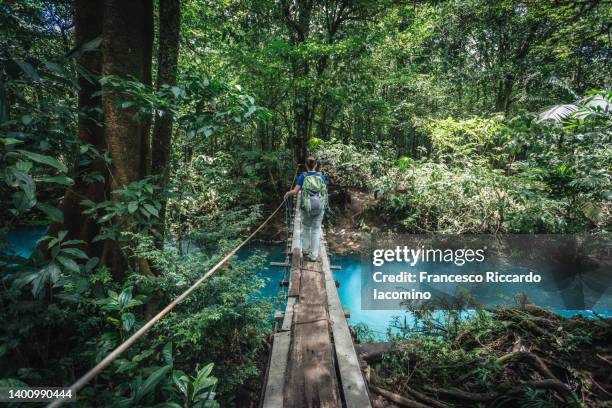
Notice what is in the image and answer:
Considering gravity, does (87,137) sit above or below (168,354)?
above

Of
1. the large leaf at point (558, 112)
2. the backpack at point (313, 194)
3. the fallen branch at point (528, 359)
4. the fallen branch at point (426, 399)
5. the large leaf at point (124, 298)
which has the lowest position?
the fallen branch at point (426, 399)

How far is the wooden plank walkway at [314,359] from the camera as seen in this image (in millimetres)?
1484

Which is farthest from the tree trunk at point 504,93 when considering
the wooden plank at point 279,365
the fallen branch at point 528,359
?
the wooden plank at point 279,365

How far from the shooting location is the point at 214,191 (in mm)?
7848

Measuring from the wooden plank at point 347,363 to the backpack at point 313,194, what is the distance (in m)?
0.95

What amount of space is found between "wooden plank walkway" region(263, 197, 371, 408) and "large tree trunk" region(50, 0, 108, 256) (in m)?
1.76

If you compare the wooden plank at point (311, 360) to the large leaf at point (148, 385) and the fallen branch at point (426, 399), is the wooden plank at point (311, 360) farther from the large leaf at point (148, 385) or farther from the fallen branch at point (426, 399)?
the fallen branch at point (426, 399)

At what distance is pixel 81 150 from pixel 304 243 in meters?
2.44

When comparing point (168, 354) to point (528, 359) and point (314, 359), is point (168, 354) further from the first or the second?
point (528, 359)

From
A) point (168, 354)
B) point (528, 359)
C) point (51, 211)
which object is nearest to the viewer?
point (51, 211)

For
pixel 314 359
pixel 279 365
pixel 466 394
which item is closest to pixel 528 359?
pixel 466 394

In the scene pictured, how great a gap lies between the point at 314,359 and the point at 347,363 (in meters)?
0.20

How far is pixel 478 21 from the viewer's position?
8.69m

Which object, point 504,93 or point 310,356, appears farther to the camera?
point 504,93
